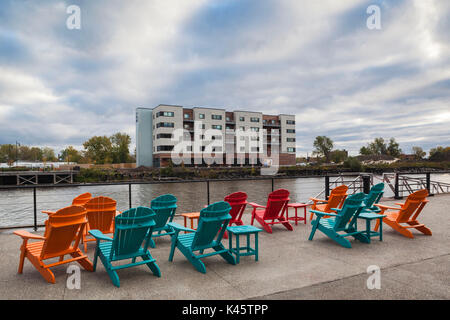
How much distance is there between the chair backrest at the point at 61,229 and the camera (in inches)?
139

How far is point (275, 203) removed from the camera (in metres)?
6.58

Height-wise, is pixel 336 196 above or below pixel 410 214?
above

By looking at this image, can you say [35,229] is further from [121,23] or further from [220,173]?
[220,173]

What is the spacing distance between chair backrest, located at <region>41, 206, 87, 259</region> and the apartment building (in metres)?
61.3

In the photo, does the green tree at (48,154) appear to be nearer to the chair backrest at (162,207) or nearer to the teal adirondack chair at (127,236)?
the chair backrest at (162,207)

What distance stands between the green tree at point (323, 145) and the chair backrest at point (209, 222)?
118 m

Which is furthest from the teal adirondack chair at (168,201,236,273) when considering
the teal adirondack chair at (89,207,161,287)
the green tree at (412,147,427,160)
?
Answer: the green tree at (412,147,427,160)

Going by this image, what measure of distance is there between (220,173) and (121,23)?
180 feet

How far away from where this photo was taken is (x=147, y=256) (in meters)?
→ 3.85

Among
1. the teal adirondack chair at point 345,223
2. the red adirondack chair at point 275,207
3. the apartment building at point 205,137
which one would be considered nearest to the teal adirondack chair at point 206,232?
the teal adirondack chair at point 345,223

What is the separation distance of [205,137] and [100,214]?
6311 cm

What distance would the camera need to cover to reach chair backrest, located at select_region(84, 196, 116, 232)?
4.99 m

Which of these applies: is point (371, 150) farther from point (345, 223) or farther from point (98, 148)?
point (345, 223)

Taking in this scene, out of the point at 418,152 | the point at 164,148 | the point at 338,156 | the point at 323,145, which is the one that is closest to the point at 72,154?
the point at 164,148
